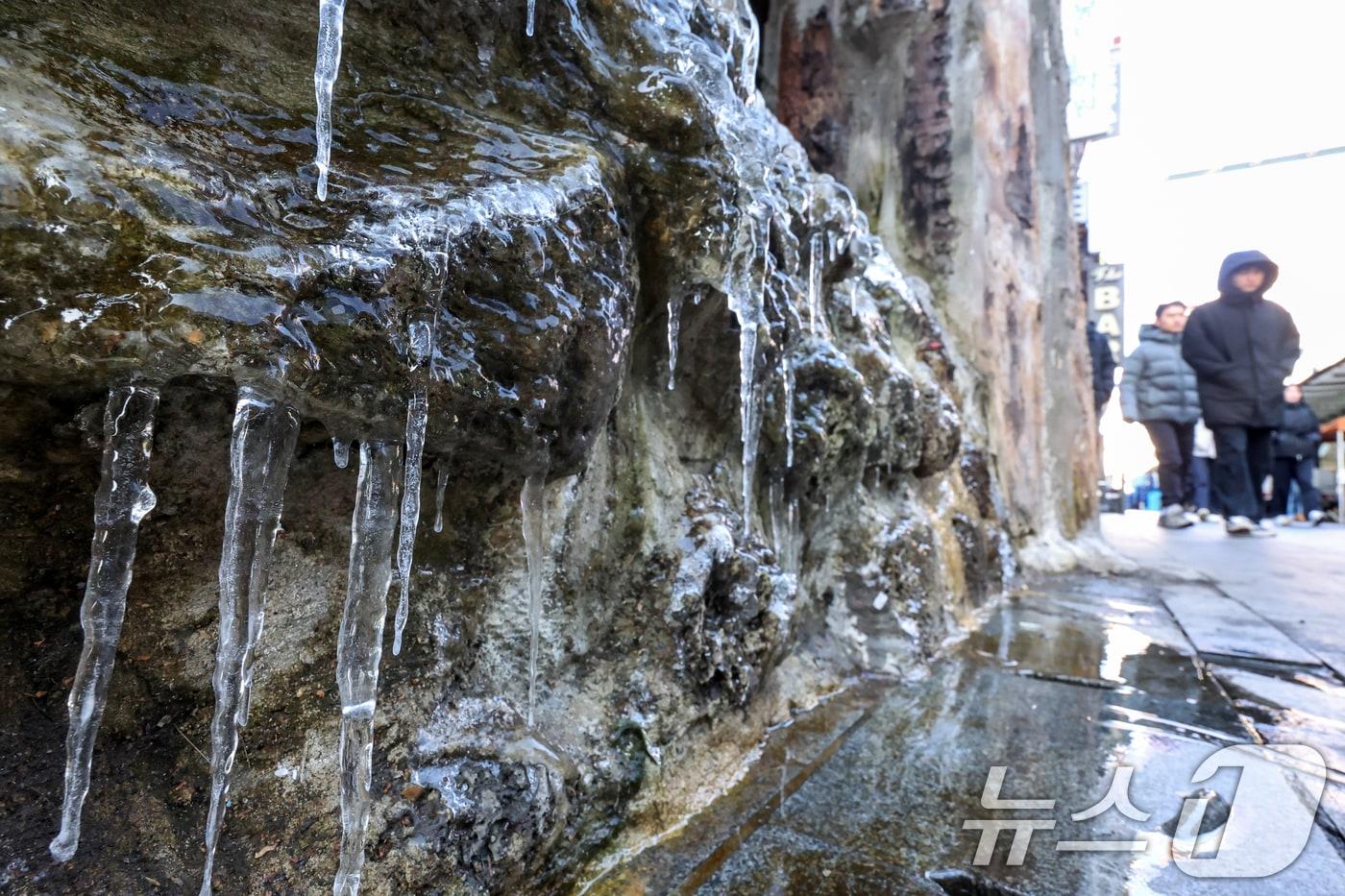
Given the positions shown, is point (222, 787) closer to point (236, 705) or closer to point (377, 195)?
point (236, 705)

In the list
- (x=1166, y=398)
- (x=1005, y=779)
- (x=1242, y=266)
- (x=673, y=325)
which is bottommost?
(x=1005, y=779)

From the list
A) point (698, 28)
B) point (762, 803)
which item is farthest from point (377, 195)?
point (762, 803)

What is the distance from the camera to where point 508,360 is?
1275 millimetres

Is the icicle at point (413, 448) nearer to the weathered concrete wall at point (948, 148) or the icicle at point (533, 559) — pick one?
the icicle at point (533, 559)

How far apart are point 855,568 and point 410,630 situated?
2.05 metres

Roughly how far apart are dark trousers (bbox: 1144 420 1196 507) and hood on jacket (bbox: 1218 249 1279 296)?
1.86 meters

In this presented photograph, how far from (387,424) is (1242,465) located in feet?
28.3

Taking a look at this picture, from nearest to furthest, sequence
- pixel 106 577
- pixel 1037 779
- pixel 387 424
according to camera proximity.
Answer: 1. pixel 106 577
2. pixel 387 424
3. pixel 1037 779

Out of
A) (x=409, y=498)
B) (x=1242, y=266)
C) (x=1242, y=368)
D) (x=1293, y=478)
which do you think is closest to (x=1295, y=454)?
(x=1293, y=478)

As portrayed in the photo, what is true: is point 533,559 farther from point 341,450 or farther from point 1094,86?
point 1094,86

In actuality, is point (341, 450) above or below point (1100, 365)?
below

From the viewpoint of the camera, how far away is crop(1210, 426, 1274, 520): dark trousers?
704 centimetres

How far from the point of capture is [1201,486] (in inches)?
403

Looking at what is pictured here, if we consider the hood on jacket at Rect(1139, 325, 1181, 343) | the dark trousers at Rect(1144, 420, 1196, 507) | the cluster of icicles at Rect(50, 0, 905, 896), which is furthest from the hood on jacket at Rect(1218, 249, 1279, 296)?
the cluster of icicles at Rect(50, 0, 905, 896)
